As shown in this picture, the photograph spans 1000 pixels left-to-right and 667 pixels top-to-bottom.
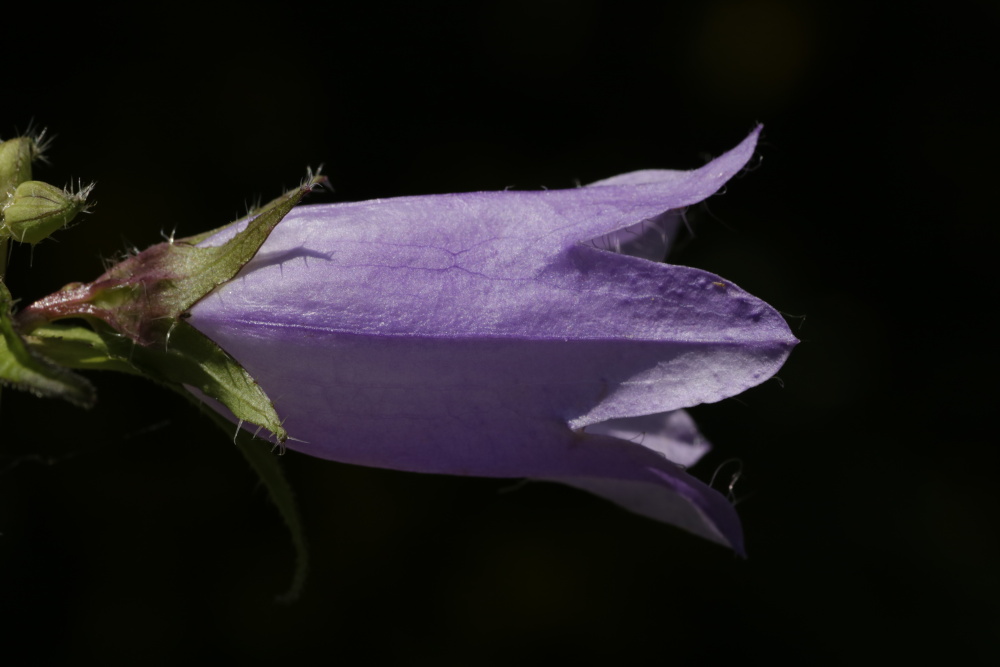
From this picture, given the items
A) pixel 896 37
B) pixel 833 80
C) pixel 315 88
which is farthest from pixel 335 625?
pixel 896 37

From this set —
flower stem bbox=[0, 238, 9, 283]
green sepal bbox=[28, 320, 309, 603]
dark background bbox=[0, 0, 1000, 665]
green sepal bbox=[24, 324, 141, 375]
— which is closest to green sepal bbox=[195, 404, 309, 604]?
green sepal bbox=[28, 320, 309, 603]

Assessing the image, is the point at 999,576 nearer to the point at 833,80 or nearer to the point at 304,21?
the point at 833,80

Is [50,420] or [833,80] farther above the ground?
[833,80]

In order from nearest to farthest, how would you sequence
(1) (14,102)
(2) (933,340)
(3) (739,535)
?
(3) (739,535) → (1) (14,102) → (2) (933,340)

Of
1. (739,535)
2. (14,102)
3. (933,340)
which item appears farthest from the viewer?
(933,340)

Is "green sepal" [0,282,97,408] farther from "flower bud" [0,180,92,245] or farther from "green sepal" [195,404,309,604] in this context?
"green sepal" [195,404,309,604]

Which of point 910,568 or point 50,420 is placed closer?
point 50,420

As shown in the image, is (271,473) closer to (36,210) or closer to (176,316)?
(176,316)
